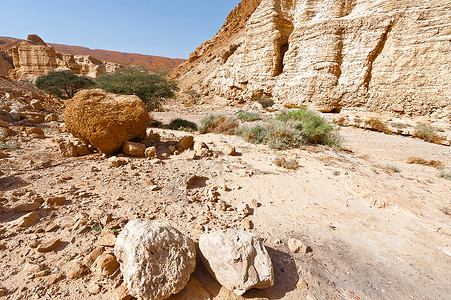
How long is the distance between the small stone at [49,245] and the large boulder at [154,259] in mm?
633

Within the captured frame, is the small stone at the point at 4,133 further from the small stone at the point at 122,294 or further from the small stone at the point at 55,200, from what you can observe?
the small stone at the point at 122,294

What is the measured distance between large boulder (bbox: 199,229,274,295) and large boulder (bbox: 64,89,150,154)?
2825 mm

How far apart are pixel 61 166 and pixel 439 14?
48.6 ft

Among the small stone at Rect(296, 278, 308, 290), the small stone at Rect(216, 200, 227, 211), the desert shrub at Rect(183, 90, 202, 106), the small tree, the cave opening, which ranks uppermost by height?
the cave opening

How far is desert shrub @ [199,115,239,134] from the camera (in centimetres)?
600

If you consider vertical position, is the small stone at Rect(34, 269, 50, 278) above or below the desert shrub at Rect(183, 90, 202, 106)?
below

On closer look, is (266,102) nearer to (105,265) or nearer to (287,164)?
(287,164)

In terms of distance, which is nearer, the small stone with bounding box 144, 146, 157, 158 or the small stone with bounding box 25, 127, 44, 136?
the small stone with bounding box 144, 146, 157, 158

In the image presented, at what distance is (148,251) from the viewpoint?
1.24 m

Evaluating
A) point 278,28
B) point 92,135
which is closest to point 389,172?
point 92,135

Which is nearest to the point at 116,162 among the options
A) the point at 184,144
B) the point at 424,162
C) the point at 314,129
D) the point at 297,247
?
the point at 184,144

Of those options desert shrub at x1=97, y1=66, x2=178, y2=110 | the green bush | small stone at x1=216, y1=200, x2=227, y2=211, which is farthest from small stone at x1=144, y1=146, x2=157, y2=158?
desert shrub at x1=97, y1=66, x2=178, y2=110

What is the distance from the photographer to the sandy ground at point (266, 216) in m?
1.44

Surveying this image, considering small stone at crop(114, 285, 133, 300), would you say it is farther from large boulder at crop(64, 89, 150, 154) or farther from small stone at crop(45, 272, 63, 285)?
large boulder at crop(64, 89, 150, 154)
